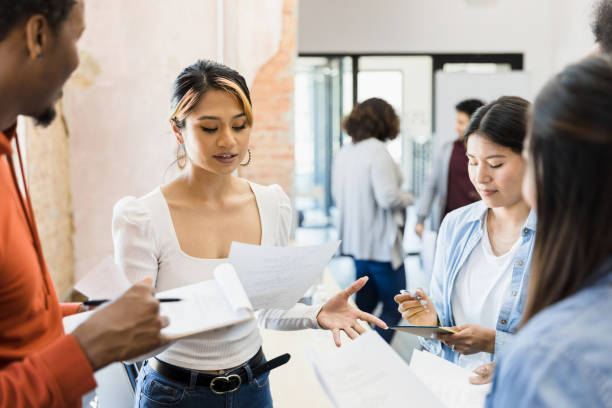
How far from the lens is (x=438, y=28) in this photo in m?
7.65

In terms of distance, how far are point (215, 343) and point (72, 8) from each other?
81 centimetres

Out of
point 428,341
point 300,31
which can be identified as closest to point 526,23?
point 300,31

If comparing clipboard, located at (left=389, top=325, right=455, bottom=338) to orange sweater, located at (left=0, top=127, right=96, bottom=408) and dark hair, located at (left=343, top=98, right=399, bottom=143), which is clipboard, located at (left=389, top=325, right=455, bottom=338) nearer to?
orange sweater, located at (left=0, top=127, right=96, bottom=408)

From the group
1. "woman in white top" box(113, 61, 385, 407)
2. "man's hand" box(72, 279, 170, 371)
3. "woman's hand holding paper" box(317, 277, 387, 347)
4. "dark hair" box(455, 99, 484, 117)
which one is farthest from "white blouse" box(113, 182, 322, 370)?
"dark hair" box(455, 99, 484, 117)

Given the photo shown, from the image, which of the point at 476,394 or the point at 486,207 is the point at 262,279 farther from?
the point at 486,207

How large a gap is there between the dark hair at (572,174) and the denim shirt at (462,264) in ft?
2.73

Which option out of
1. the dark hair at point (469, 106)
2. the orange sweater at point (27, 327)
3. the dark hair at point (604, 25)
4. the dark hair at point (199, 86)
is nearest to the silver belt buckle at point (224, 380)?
the orange sweater at point (27, 327)

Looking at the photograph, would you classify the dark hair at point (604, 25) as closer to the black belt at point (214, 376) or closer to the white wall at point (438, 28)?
the black belt at point (214, 376)

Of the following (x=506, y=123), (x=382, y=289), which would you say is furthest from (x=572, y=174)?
(x=382, y=289)

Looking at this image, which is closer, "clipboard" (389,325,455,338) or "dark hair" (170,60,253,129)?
"clipboard" (389,325,455,338)

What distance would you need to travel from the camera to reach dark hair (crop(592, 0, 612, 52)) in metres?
1.52

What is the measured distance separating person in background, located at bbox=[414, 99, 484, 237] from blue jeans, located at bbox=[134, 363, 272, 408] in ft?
9.92

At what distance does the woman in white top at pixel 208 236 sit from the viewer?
1.38m

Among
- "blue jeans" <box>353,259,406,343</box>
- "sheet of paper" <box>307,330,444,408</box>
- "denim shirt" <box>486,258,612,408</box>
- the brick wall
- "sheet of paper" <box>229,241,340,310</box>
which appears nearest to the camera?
"denim shirt" <box>486,258,612,408</box>
